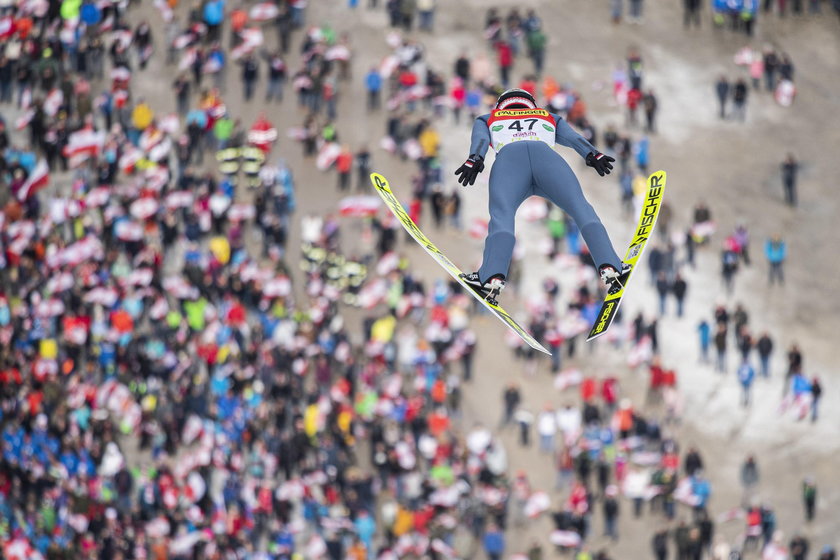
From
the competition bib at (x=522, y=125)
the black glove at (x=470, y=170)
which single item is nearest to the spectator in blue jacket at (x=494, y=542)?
the competition bib at (x=522, y=125)

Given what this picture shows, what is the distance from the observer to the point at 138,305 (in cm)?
3953

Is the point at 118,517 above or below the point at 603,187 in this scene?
below

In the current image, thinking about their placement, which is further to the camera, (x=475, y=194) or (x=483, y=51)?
(x=483, y=51)

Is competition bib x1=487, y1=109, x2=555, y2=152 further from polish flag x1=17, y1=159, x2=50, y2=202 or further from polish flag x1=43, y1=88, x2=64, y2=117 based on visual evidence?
polish flag x1=43, y1=88, x2=64, y2=117

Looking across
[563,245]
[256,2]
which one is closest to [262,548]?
[563,245]

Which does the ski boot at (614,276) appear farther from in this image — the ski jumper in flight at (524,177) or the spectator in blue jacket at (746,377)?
the spectator in blue jacket at (746,377)

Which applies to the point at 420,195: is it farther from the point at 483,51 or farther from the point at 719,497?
the point at 719,497

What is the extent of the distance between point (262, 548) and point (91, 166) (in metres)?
11.7

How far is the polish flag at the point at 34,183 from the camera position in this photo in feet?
140

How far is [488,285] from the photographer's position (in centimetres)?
1669

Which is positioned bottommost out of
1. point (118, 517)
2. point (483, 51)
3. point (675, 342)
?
point (118, 517)

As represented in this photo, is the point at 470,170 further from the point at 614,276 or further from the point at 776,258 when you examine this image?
the point at 776,258

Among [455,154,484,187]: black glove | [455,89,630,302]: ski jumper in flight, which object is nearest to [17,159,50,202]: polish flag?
[455,89,630,302]: ski jumper in flight

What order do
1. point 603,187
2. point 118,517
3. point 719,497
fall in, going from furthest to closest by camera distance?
point 603,187 → point 118,517 → point 719,497
